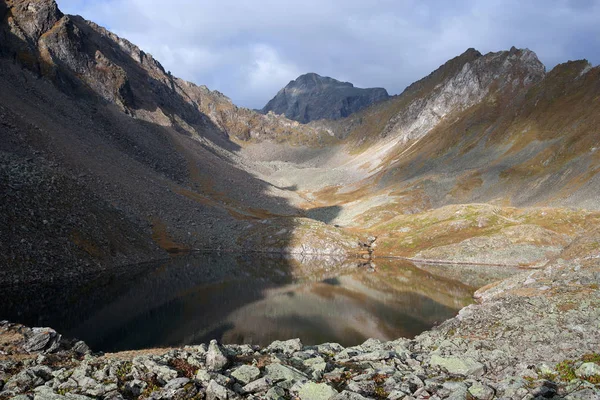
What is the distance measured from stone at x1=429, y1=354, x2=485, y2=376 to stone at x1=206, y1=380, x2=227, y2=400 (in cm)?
1051

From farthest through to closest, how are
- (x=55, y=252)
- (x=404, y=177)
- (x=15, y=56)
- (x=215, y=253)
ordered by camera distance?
(x=404, y=177)
(x=15, y=56)
(x=215, y=253)
(x=55, y=252)

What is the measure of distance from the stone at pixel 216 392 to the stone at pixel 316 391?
2.80 meters

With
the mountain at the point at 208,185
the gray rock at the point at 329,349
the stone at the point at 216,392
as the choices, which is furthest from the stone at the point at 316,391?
the mountain at the point at 208,185

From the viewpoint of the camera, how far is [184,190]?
13525 centimetres

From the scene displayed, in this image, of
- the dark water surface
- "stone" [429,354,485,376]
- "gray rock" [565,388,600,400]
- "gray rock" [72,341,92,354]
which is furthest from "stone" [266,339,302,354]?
"gray rock" [565,388,600,400]

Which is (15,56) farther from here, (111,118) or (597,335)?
(597,335)

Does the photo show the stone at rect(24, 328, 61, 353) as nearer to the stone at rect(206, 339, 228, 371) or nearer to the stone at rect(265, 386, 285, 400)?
the stone at rect(206, 339, 228, 371)

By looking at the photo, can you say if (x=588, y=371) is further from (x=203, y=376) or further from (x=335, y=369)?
(x=203, y=376)

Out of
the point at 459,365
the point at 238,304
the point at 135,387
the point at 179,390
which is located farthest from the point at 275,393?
the point at 238,304

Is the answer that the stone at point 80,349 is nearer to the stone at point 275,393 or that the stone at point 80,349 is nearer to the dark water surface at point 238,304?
the dark water surface at point 238,304

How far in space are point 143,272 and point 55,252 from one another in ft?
47.5

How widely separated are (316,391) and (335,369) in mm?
3840

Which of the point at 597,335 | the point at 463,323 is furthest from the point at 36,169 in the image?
the point at 597,335

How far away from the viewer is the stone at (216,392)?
14.6 meters
